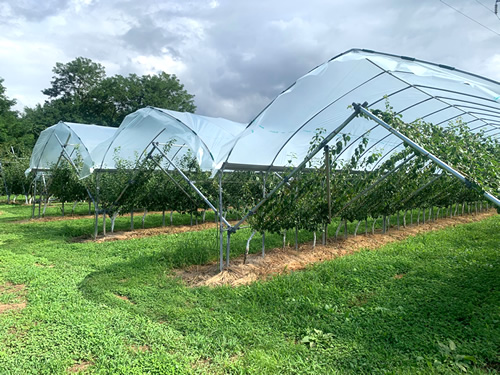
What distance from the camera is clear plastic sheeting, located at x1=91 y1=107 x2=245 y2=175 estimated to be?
8.13 m

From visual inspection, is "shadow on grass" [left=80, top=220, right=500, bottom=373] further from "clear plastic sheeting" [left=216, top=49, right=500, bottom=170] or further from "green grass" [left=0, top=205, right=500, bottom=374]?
"clear plastic sheeting" [left=216, top=49, right=500, bottom=170]

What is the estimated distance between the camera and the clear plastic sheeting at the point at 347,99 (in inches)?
151

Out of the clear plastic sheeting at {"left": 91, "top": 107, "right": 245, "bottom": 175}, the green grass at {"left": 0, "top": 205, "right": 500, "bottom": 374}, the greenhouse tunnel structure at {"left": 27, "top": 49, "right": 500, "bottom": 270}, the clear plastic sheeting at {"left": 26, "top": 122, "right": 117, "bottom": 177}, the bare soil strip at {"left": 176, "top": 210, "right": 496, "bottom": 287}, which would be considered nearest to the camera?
the green grass at {"left": 0, "top": 205, "right": 500, "bottom": 374}

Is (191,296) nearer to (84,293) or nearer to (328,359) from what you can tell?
(84,293)

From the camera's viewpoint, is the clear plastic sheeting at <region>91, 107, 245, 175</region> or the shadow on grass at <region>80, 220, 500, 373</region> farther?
the clear plastic sheeting at <region>91, 107, 245, 175</region>

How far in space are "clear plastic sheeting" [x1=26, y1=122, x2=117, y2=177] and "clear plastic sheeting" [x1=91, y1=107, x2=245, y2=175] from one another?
4.62 ft

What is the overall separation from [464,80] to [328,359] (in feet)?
10.6

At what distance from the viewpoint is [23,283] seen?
5.04 m

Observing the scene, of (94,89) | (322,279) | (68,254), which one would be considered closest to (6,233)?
(68,254)

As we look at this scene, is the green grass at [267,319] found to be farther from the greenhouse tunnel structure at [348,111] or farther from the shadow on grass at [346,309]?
the greenhouse tunnel structure at [348,111]

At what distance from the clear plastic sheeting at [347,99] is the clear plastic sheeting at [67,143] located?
6.24m

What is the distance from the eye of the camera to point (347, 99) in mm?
5074

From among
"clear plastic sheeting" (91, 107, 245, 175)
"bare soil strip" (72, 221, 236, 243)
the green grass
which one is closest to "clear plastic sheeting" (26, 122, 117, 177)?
"clear plastic sheeting" (91, 107, 245, 175)

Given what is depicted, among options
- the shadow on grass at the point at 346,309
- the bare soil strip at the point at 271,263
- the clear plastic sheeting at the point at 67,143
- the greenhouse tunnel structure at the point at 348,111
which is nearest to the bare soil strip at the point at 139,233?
the clear plastic sheeting at the point at 67,143
